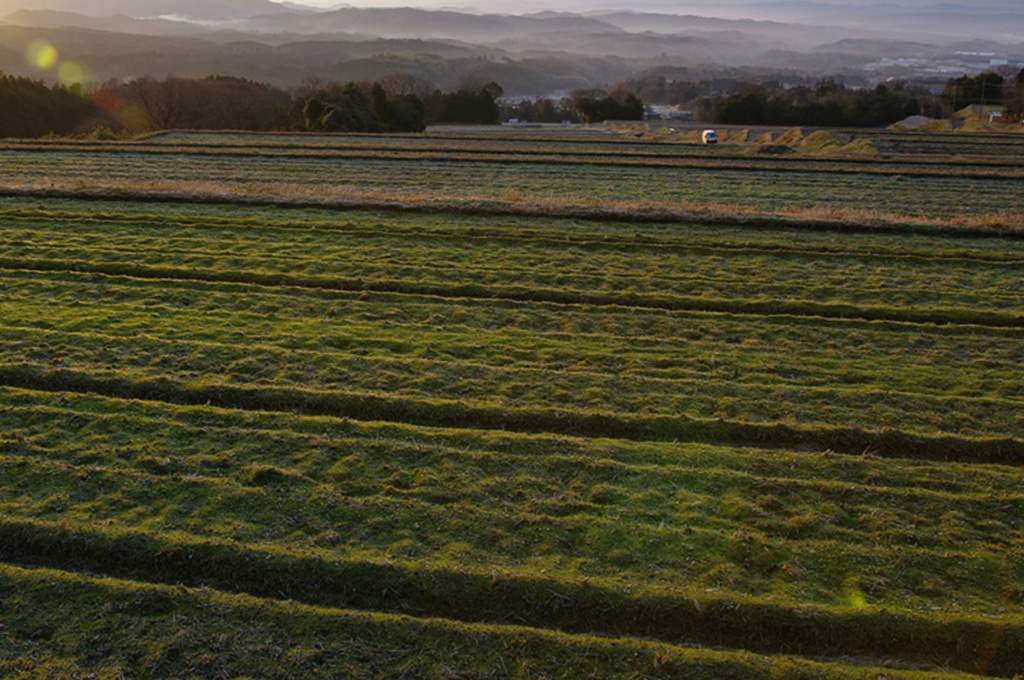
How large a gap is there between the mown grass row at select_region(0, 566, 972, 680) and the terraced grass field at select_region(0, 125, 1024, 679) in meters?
0.03

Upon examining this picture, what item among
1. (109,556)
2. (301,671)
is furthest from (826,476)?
(109,556)

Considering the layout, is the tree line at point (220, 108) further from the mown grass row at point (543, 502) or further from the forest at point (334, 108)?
the mown grass row at point (543, 502)

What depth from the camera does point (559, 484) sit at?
9219 mm

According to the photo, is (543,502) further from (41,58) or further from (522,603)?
(41,58)

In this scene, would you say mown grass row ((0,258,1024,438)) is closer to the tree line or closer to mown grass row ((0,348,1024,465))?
mown grass row ((0,348,1024,465))

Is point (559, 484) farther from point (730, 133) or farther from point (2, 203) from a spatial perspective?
point (730, 133)

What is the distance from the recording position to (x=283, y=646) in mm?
6754

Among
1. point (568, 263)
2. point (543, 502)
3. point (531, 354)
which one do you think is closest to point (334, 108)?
point (568, 263)

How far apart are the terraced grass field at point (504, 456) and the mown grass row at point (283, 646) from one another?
0.03 m

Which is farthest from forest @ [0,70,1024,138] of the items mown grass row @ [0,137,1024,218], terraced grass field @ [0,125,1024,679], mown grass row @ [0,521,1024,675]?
mown grass row @ [0,521,1024,675]

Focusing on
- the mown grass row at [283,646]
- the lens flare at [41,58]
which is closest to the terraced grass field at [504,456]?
the mown grass row at [283,646]

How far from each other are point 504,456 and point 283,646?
4.01 m

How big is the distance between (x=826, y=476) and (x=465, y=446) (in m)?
5.22

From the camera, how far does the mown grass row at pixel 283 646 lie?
6.52 meters
